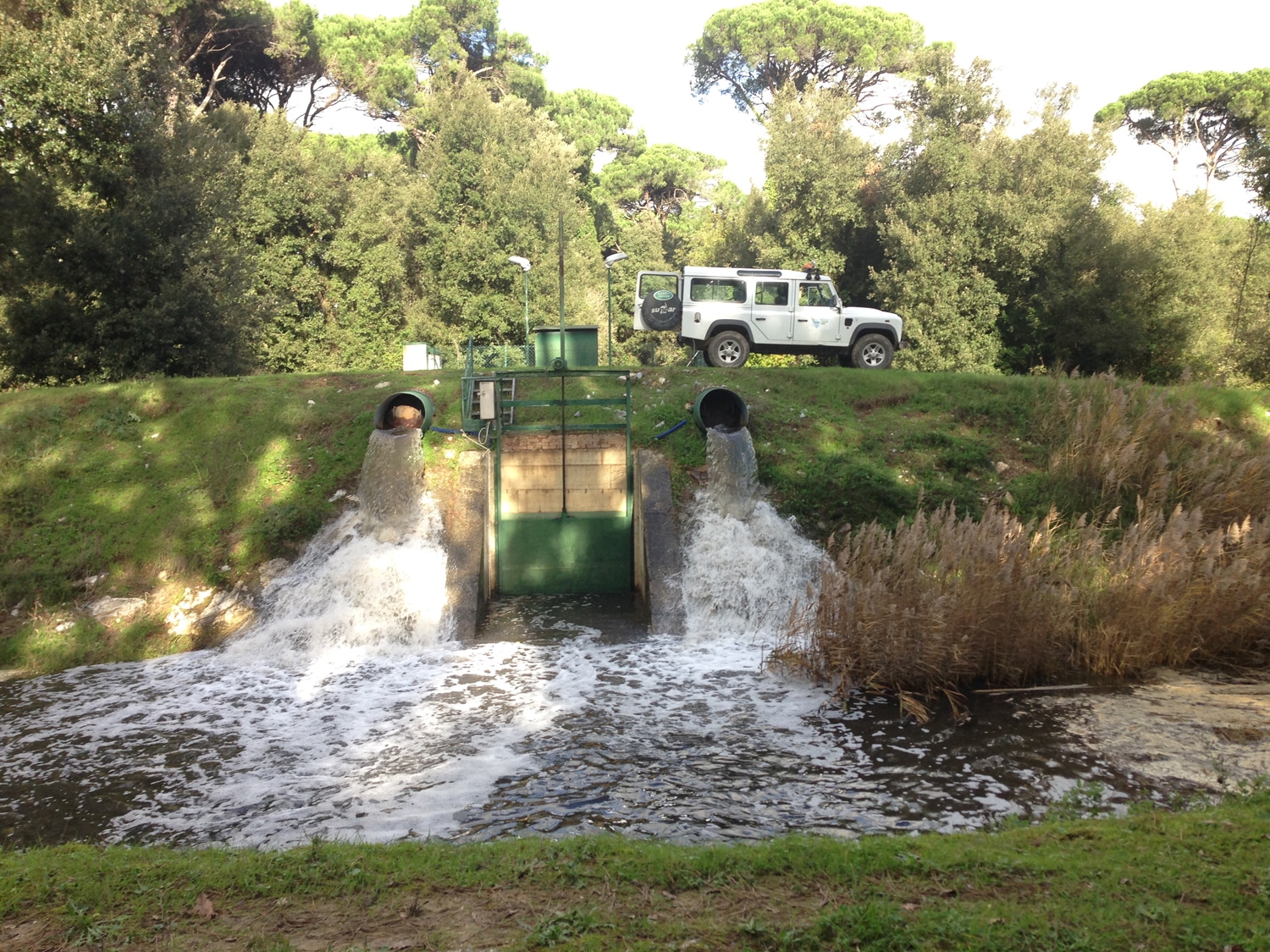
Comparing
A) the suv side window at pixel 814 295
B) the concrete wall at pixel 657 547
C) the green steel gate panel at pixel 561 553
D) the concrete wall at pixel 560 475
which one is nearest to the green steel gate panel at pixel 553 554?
the green steel gate panel at pixel 561 553

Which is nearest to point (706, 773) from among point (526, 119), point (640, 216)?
point (526, 119)

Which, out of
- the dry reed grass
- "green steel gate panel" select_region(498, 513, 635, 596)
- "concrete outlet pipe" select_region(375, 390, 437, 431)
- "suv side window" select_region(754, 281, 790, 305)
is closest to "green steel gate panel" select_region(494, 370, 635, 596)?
"green steel gate panel" select_region(498, 513, 635, 596)

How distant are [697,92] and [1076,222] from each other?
27046 millimetres

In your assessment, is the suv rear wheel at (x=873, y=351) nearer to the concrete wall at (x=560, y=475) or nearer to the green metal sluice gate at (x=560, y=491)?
the green metal sluice gate at (x=560, y=491)

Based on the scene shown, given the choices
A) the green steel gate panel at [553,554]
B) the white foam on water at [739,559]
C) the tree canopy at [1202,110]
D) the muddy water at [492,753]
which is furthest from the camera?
the tree canopy at [1202,110]

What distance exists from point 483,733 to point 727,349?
11.1 metres

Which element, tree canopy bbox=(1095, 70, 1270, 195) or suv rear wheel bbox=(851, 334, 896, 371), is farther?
tree canopy bbox=(1095, 70, 1270, 195)

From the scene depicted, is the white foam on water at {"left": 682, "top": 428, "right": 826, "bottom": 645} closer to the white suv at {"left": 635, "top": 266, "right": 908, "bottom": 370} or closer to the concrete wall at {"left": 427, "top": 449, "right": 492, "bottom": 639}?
the concrete wall at {"left": 427, "top": 449, "right": 492, "bottom": 639}

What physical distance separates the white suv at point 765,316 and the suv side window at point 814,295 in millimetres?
16

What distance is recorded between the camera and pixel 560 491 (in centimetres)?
1229

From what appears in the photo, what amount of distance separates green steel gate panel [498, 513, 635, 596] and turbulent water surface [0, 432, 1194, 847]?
945 mm

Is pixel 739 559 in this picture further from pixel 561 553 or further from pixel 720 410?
pixel 720 410

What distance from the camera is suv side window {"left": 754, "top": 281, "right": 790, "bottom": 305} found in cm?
1667

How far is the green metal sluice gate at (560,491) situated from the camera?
465 inches
